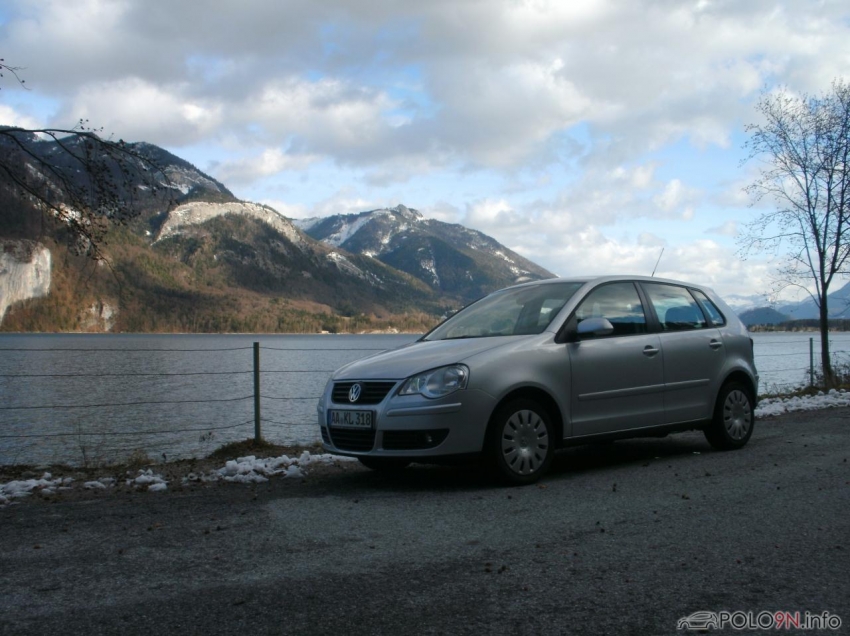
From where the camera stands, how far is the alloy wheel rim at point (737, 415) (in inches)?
331

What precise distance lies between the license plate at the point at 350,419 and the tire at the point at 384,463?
0.31 m

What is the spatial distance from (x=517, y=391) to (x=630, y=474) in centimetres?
143

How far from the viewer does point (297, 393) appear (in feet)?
120

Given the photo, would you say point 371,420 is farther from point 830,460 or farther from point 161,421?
point 161,421

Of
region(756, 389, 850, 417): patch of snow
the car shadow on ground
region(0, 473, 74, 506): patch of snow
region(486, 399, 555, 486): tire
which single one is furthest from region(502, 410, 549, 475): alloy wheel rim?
region(756, 389, 850, 417): patch of snow

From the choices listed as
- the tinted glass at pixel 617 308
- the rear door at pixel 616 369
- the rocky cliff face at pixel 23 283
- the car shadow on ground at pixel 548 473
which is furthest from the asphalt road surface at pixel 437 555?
the rocky cliff face at pixel 23 283

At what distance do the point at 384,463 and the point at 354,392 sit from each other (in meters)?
0.72

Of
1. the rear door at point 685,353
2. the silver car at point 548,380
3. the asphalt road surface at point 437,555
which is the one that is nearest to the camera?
the asphalt road surface at point 437,555

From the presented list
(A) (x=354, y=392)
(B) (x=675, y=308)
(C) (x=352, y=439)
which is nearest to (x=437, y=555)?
(C) (x=352, y=439)

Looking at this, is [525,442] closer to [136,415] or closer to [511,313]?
[511,313]

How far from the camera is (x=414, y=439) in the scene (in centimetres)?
640

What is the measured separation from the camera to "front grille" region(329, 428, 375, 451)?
6.59m

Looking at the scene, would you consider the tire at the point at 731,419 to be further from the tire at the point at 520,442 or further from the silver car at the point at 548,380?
the tire at the point at 520,442

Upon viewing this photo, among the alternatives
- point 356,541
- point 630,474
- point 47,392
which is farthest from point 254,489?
point 47,392
